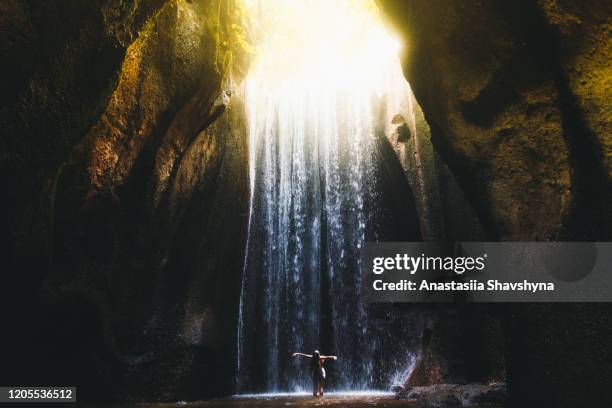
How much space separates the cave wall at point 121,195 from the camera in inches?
215

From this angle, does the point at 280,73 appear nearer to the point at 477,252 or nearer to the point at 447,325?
the point at 447,325

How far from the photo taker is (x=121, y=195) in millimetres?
8891

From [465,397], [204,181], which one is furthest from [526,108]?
[204,181]

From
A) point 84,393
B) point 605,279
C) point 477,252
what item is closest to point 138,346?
point 84,393

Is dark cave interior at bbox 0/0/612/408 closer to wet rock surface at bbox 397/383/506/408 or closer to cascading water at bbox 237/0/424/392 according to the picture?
cascading water at bbox 237/0/424/392

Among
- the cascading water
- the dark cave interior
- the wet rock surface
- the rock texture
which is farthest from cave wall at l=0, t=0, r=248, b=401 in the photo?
the wet rock surface

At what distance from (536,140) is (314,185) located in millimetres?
10997

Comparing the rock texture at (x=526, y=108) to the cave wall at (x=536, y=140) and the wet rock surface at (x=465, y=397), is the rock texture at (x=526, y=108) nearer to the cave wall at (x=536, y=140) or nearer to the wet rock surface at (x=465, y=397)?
the cave wall at (x=536, y=140)

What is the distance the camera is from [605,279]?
3.66 metres

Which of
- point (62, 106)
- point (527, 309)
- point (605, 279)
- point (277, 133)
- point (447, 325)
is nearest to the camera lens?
point (605, 279)

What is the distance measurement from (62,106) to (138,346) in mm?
5388

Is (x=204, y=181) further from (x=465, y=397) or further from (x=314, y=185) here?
(x=465, y=397)

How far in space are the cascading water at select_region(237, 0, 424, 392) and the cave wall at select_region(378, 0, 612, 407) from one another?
267 inches

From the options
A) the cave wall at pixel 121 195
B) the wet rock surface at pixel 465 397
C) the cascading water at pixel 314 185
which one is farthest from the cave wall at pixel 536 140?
the cascading water at pixel 314 185
